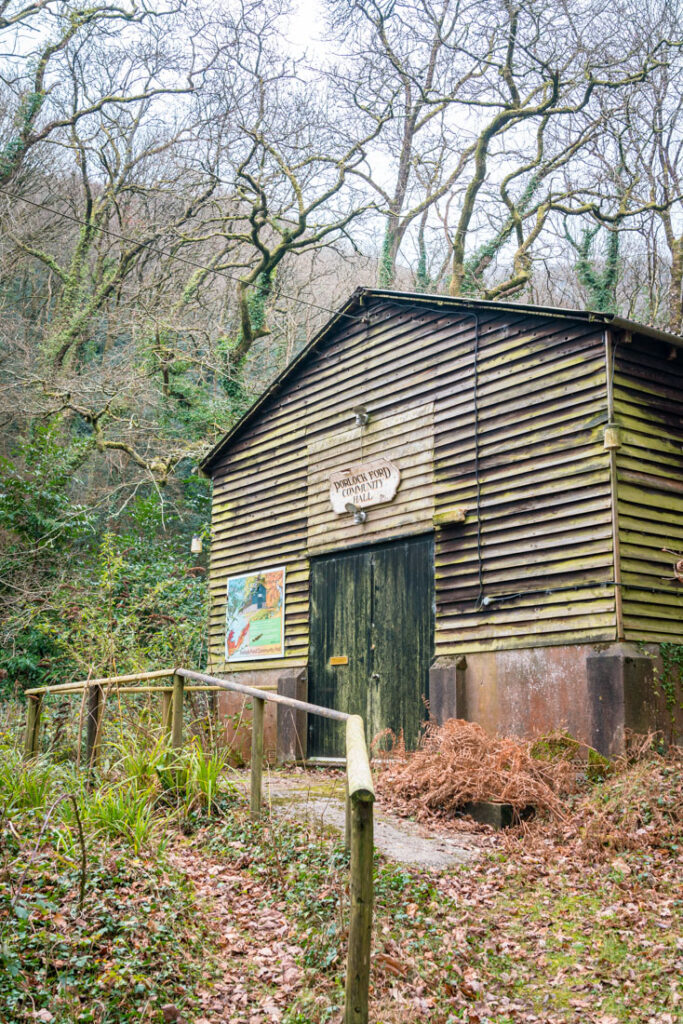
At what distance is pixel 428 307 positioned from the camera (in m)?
11.5

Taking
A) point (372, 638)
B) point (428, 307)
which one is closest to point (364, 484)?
point (372, 638)

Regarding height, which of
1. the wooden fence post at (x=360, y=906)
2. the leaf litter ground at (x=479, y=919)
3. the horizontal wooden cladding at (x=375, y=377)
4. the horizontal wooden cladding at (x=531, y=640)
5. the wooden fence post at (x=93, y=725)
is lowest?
the leaf litter ground at (x=479, y=919)

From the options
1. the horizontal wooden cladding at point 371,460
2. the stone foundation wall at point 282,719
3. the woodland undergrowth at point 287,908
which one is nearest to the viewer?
the woodland undergrowth at point 287,908

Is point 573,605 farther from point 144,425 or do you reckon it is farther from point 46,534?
point 144,425

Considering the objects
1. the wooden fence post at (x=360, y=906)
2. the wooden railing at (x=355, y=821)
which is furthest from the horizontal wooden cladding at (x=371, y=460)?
the wooden fence post at (x=360, y=906)

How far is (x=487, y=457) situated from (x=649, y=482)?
→ 189 centimetres

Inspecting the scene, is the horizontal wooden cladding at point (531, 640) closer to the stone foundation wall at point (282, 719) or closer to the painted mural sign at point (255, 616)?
the stone foundation wall at point (282, 719)

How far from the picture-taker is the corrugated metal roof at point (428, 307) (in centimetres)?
892

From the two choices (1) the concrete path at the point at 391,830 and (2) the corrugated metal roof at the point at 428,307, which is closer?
(1) the concrete path at the point at 391,830

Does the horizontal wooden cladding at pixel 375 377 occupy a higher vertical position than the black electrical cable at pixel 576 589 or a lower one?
higher

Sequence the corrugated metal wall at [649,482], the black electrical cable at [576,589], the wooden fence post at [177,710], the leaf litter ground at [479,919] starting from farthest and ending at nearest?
the corrugated metal wall at [649,482] < the black electrical cable at [576,589] < the wooden fence post at [177,710] < the leaf litter ground at [479,919]

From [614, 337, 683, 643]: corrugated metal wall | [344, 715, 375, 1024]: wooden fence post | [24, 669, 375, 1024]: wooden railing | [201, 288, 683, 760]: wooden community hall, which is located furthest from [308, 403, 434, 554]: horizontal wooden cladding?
[344, 715, 375, 1024]: wooden fence post

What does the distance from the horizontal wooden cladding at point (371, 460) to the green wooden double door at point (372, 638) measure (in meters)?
0.25

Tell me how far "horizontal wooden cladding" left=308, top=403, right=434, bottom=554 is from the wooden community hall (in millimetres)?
31
